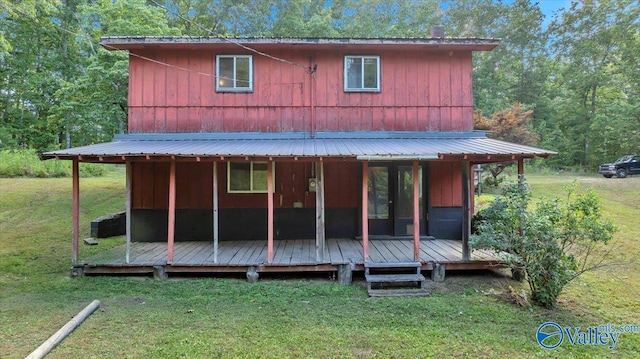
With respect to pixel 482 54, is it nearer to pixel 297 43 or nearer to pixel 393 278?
pixel 297 43

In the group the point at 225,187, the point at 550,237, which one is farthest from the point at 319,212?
the point at 550,237

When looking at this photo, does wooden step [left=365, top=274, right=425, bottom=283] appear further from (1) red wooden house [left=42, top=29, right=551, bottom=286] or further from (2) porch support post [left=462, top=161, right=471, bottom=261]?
(1) red wooden house [left=42, top=29, right=551, bottom=286]

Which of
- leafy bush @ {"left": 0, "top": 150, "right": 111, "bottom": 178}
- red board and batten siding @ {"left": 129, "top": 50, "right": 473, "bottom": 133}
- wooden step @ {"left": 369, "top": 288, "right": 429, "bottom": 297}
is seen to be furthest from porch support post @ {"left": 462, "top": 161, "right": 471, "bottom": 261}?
leafy bush @ {"left": 0, "top": 150, "right": 111, "bottom": 178}

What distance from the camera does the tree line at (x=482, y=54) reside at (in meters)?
20.7

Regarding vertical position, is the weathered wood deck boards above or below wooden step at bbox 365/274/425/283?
above

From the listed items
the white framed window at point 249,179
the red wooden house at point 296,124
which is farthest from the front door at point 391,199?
the white framed window at point 249,179

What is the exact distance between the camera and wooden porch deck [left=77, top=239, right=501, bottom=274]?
21.1ft

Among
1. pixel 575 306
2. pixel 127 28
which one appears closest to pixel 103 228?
pixel 127 28

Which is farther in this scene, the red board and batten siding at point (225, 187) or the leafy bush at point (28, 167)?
the leafy bush at point (28, 167)

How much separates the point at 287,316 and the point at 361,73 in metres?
6.01

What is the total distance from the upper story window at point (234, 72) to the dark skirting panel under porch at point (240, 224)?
3060 millimetres

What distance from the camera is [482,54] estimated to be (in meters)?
26.6

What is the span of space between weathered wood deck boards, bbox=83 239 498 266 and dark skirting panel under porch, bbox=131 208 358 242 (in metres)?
0.25

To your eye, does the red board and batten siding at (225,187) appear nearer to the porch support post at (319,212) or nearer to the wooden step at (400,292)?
the porch support post at (319,212)
